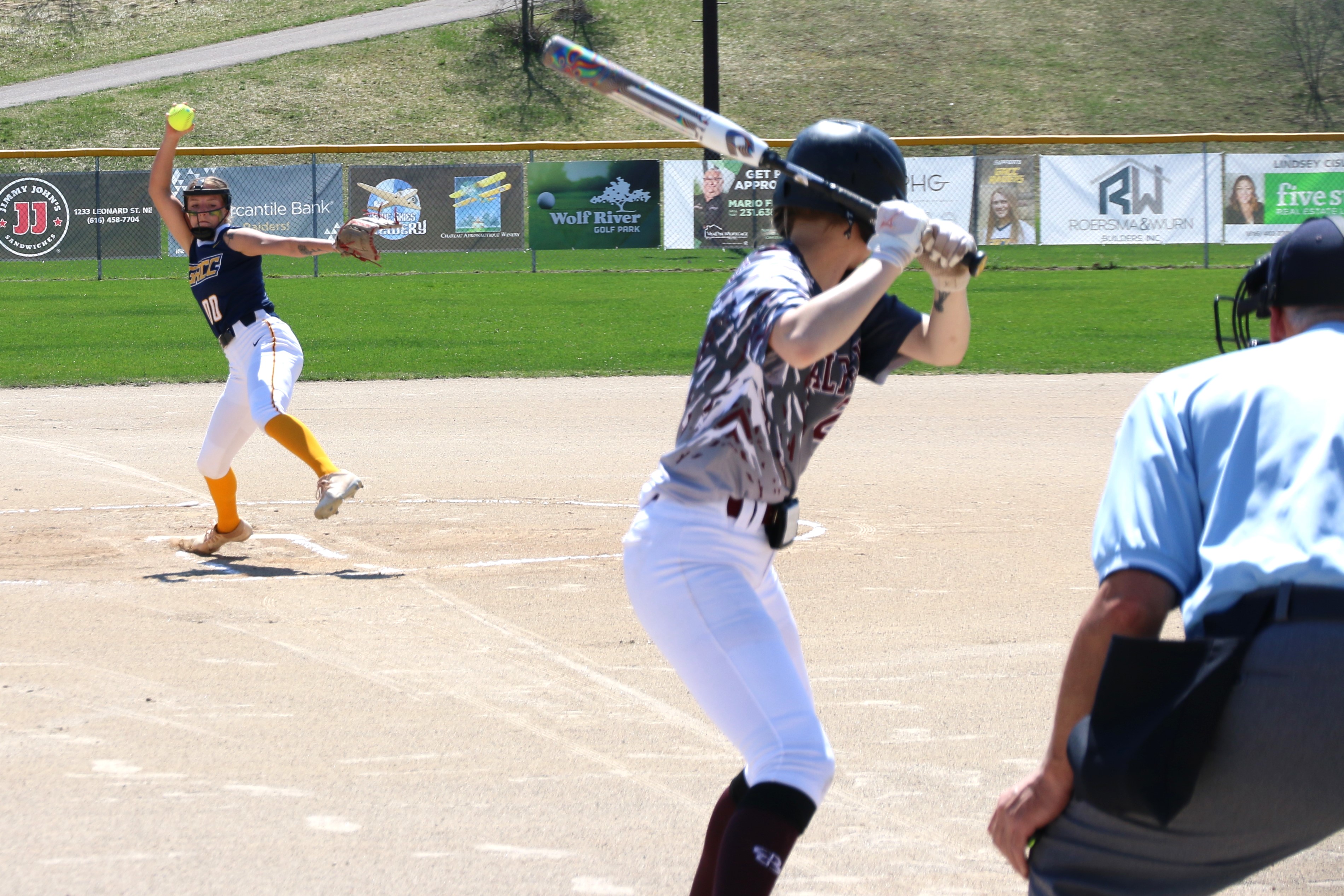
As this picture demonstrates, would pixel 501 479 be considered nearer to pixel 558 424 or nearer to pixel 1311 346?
pixel 558 424

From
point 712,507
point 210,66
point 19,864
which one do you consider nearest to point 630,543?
point 712,507

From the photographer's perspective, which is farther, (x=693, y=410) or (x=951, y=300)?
(x=951, y=300)

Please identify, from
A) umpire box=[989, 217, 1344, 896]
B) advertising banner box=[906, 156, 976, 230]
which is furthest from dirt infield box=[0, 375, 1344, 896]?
advertising banner box=[906, 156, 976, 230]

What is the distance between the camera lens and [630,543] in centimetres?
284

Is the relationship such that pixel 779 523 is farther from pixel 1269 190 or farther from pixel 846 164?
pixel 1269 190

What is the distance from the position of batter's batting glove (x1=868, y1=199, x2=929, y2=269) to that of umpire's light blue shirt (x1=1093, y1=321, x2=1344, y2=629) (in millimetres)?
778

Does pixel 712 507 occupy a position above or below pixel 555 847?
above

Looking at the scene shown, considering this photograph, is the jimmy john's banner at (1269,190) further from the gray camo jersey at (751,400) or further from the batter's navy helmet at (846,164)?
the gray camo jersey at (751,400)

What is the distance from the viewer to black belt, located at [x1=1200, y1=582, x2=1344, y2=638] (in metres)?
1.79

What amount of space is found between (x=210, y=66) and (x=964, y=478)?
42.8m

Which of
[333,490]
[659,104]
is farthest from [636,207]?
[659,104]

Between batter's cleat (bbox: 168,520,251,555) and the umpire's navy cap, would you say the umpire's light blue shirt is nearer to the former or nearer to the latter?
the umpire's navy cap

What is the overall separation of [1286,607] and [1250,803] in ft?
0.90

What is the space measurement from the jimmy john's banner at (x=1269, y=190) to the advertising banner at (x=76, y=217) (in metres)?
19.3
